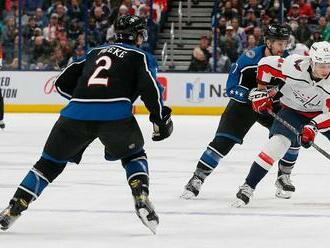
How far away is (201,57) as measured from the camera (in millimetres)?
14789

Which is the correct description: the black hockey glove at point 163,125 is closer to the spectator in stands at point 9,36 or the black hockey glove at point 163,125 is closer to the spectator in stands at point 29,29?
the spectator in stands at point 9,36

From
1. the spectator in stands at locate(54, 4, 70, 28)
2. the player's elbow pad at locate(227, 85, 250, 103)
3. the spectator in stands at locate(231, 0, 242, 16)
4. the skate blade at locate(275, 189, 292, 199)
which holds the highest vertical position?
the player's elbow pad at locate(227, 85, 250, 103)

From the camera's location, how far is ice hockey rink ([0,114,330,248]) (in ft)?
15.6

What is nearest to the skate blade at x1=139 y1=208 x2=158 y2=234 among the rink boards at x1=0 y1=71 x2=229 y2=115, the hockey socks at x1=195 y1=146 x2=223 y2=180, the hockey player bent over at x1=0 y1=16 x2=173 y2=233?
the hockey player bent over at x1=0 y1=16 x2=173 y2=233

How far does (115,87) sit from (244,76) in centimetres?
176

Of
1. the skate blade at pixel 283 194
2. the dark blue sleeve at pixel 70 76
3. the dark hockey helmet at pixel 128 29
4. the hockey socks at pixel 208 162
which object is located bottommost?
the skate blade at pixel 283 194

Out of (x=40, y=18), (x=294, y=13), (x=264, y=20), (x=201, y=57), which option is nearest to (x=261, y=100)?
(x=201, y=57)

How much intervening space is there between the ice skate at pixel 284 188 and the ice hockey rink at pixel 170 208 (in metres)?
0.06

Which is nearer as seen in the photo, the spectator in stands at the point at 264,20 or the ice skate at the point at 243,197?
the ice skate at the point at 243,197

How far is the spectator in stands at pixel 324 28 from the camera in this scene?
47.8ft

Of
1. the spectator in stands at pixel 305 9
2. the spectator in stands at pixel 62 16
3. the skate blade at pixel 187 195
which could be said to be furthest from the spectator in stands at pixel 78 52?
the skate blade at pixel 187 195

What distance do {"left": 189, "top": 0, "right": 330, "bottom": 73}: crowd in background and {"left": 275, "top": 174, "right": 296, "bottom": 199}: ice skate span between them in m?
7.93

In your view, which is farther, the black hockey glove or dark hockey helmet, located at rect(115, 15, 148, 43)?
dark hockey helmet, located at rect(115, 15, 148, 43)

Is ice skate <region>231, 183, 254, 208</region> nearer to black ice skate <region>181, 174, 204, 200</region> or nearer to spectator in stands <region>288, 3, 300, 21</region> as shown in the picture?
black ice skate <region>181, 174, 204, 200</region>
